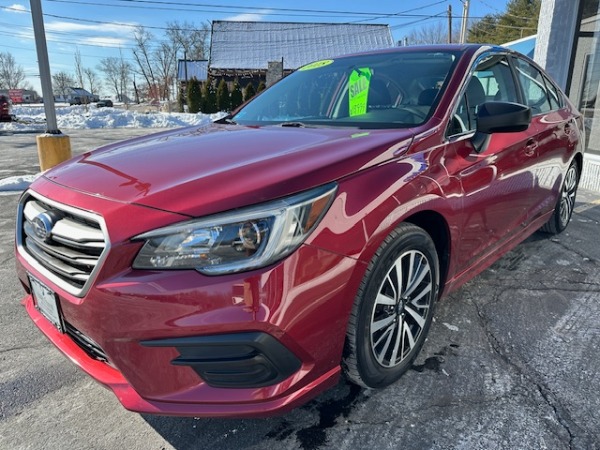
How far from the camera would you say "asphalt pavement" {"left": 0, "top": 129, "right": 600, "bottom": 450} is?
1.81 m

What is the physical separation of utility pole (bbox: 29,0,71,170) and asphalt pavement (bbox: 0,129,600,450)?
13.1 ft

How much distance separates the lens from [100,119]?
22156mm

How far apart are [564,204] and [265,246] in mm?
3876

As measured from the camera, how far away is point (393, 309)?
199cm

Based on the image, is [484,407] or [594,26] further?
[594,26]

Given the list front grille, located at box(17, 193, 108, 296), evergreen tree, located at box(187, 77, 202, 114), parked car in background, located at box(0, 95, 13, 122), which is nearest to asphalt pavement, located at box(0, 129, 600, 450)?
front grille, located at box(17, 193, 108, 296)

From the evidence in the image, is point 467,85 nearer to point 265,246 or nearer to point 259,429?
point 265,246

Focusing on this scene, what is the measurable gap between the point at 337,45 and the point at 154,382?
37329 millimetres

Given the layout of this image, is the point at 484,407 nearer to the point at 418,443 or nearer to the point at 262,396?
the point at 418,443

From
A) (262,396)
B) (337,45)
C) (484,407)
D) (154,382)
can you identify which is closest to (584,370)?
(484,407)

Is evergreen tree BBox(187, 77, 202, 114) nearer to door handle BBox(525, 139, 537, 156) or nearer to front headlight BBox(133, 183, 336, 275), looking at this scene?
door handle BBox(525, 139, 537, 156)

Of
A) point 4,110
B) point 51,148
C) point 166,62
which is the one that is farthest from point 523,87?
point 166,62

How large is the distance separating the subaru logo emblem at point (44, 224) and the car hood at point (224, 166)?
0.16 metres

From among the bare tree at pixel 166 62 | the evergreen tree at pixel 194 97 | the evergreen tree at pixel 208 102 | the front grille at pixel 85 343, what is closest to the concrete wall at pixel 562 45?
the front grille at pixel 85 343
